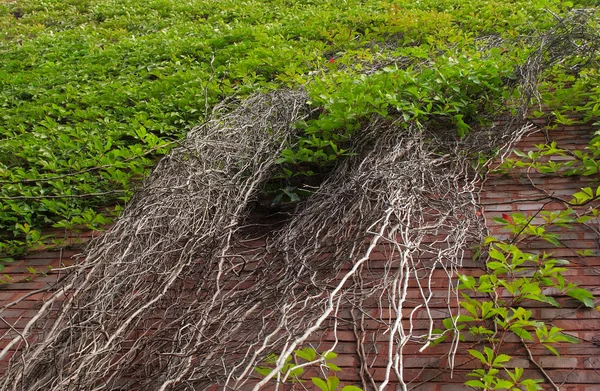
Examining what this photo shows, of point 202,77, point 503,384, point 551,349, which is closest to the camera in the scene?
point 503,384

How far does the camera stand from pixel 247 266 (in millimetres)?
2465

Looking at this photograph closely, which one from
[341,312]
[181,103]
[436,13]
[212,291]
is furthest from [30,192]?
[436,13]

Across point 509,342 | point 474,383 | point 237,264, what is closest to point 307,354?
point 474,383

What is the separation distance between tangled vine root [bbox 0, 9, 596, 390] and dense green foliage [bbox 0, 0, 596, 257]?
0.22 m

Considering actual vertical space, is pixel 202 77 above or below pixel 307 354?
below

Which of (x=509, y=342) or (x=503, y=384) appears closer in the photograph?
(x=503, y=384)

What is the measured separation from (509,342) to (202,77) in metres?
3.91

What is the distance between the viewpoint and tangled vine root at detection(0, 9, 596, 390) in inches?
70.7

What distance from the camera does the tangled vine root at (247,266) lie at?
1.80 meters

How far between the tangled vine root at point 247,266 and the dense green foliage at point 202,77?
219 millimetres

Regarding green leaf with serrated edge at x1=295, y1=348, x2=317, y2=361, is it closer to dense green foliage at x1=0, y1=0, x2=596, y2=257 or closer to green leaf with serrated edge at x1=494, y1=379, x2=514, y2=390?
green leaf with serrated edge at x1=494, y1=379, x2=514, y2=390

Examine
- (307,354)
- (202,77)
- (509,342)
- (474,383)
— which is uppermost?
(307,354)

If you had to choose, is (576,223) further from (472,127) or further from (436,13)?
(436,13)

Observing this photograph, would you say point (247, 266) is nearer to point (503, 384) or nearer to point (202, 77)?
point (503, 384)
